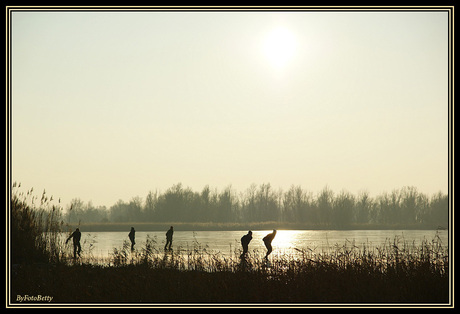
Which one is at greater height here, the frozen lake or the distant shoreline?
the frozen lake

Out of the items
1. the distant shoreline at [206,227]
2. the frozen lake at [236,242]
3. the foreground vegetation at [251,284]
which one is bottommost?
the distant shoreline at [206,227]

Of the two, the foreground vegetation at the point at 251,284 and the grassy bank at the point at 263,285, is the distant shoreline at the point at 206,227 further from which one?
the grassy bank at the point at 263,285

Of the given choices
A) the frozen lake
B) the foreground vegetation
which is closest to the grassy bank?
the foreground vegetation

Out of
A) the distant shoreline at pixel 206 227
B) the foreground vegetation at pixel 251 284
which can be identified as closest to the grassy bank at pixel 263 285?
the foreground vegetation at pixel 251 284

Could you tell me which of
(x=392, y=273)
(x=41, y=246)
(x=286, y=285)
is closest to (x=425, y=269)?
(x=392, y=273)

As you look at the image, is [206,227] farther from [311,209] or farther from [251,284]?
[251,284]

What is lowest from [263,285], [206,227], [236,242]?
[206,227]

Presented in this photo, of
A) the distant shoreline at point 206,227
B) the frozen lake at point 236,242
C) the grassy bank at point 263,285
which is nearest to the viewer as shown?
the grassy bank at point 263,285

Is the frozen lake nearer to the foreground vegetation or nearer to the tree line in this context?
the foreground vegetation

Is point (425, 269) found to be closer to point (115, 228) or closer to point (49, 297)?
point (49, 297)

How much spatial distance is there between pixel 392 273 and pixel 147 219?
280 feet

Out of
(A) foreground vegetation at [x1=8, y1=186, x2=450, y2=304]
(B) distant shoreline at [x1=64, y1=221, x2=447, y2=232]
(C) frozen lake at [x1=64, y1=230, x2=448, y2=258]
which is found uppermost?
(A) foreground vegetation at [x1=8, y1=186, x2=450, y2=304]

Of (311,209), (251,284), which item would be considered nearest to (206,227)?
(311,209)

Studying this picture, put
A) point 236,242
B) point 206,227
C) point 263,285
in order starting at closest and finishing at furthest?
1. point 263,285
2. point 236,242
3. point 206,227
